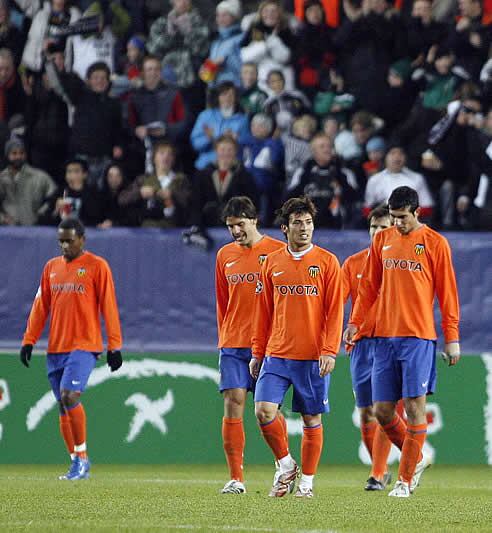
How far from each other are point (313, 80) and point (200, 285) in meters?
3.30

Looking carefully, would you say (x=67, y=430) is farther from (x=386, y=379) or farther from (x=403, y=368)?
(x=403, y=368)

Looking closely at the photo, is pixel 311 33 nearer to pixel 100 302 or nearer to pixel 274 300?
pixel 100 302

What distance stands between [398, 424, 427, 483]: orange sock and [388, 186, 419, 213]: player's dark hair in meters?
1.45

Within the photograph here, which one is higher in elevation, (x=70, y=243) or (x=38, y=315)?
(x=70, y=243)

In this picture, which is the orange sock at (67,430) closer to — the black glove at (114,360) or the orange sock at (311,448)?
the black glove at (114,360)

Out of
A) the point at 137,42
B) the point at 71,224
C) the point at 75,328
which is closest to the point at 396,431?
the point at 75,328

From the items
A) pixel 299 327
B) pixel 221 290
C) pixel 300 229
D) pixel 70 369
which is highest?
pixel 300 229

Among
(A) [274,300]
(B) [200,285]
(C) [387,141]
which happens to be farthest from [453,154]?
(A) [274,300]

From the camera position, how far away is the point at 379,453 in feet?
32.9

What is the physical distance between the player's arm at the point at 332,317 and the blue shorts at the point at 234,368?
896mm

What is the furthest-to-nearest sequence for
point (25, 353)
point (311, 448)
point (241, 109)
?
point (241, 109)
point (25, 353)
point (311, 448)

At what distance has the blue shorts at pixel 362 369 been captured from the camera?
10.2 metres

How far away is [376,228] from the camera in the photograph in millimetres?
10266

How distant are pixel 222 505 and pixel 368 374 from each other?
7.47 ft
